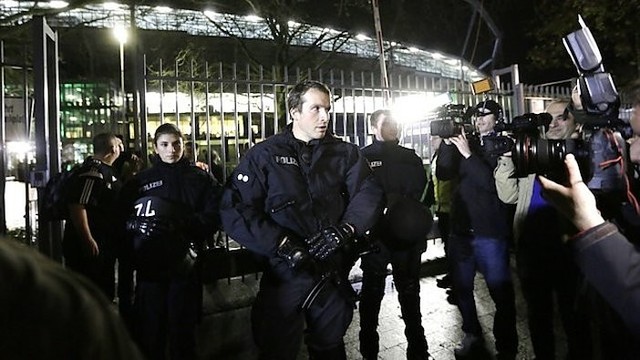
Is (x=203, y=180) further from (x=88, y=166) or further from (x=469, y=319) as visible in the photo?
(x=469, y=319)

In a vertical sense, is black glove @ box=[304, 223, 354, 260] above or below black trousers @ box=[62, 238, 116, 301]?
above

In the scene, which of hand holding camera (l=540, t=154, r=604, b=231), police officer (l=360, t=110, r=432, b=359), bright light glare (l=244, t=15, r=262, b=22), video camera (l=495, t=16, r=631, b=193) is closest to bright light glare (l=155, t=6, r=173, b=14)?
bright light glare (l=244, t=15, r=262, b=22)

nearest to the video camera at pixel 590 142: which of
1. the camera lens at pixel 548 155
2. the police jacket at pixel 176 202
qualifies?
the camera lens at pixel 548 155

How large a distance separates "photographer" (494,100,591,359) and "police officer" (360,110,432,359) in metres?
0.78

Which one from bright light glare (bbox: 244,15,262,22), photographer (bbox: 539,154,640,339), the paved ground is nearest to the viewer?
photographer (bbox: 539,154,640,339)

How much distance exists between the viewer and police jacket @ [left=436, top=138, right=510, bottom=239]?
404cm

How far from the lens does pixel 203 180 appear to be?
3803 millimetres

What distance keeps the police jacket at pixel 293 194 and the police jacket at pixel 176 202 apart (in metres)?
0.82

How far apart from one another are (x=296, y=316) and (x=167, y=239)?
1.29 meters

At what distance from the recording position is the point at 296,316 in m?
2.86

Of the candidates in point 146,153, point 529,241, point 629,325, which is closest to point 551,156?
point 629,325

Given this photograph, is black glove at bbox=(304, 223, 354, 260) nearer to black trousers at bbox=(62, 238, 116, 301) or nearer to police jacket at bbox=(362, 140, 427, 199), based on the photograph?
police jacket at bbox=(362, 140, 427, 199)

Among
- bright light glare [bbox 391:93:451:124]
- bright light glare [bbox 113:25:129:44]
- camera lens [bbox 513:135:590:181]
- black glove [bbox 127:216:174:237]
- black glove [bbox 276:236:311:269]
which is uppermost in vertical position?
bright light glare [bbox 113:25:129:44]

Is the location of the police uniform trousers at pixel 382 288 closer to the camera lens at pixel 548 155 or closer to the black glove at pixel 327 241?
the black glove at pixel 327 241
